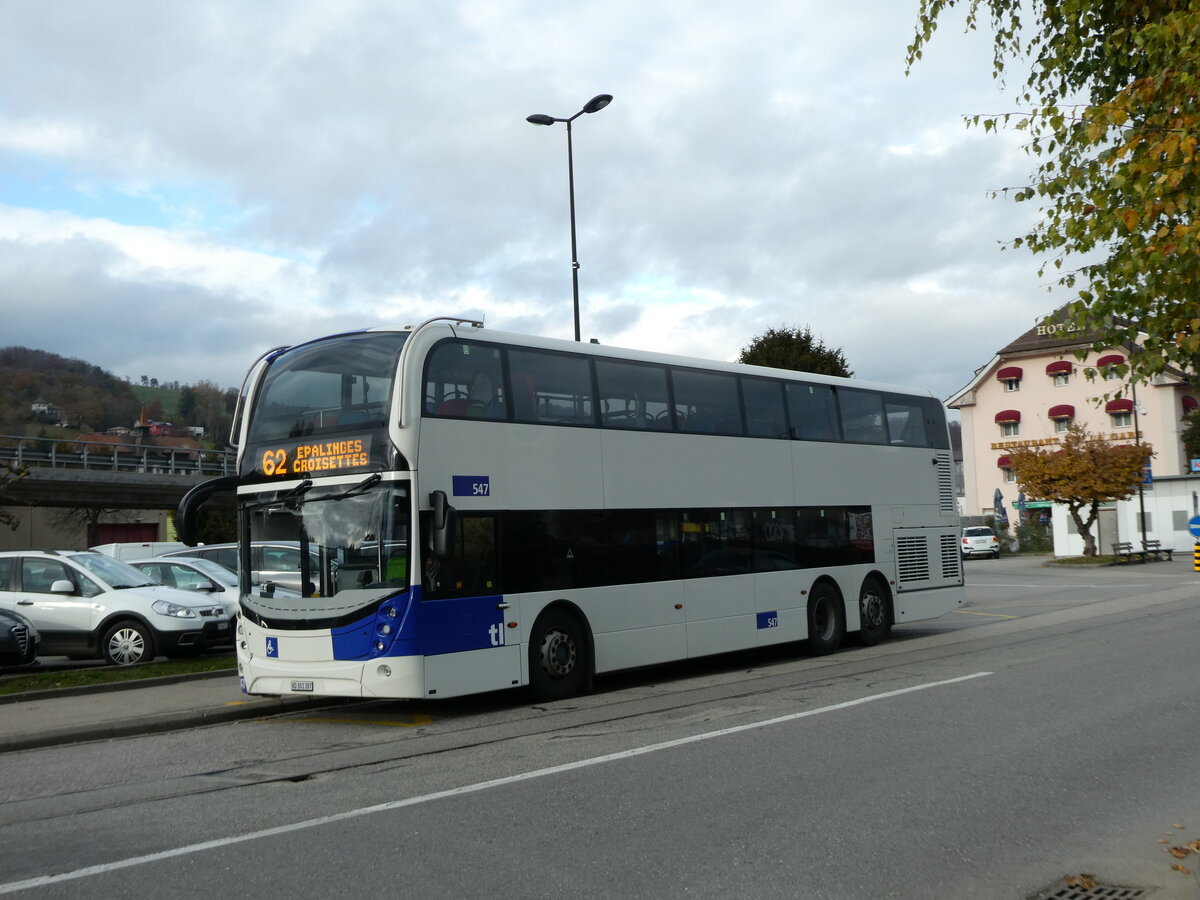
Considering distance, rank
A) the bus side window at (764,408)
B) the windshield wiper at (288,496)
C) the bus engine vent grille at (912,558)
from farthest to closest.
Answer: the bus engine vent grille at (912,558) → the bus side window at (764,408) → the windshield wiper at (288,496)

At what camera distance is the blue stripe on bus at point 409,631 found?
11.0 m

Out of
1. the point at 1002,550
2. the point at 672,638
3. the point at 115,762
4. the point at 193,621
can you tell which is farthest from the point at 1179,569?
the point at 115,762

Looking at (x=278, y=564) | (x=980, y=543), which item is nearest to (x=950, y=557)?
(x=278, y=564)

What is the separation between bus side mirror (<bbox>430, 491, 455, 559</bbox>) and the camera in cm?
1091

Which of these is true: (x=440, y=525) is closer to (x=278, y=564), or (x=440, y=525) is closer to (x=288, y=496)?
(x=288, y=496)

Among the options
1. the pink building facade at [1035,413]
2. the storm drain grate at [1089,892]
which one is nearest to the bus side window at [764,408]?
the storm drain grate at [1089,892]

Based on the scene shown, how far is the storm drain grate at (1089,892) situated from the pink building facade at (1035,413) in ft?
217

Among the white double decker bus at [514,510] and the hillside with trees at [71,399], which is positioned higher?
Answer: the hillside with trees at [71,399]

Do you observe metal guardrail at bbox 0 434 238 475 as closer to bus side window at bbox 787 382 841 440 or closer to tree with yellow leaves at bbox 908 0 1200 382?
bus side window at bbox 787 382 841 440

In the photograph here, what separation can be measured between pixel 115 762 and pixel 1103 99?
10434mm

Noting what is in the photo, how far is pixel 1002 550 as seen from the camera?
6325 centimetres

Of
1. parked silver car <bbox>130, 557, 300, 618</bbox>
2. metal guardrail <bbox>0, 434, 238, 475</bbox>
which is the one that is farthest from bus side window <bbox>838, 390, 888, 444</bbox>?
metal guardrail <bbox>0, 434, 238, 475</bbox>

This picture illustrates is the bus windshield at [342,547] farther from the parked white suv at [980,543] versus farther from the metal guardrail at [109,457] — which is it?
the parked white suv at [980,543]

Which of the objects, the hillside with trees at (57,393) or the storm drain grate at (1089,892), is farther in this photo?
the hillside with trees at (57,393)
